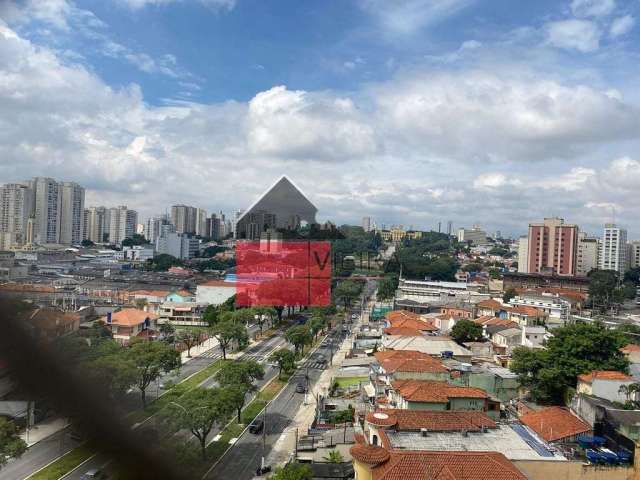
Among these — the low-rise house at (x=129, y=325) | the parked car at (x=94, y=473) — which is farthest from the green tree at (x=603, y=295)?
the parked car at (x=94, y=473)

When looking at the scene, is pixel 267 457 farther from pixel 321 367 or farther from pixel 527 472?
pixel 321 367

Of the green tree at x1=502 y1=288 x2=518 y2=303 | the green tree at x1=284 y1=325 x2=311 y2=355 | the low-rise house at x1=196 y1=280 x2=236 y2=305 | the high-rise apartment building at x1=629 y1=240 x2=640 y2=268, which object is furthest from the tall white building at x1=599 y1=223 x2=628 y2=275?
the green tree at x1=284 y1=325 x2=311 y2=355

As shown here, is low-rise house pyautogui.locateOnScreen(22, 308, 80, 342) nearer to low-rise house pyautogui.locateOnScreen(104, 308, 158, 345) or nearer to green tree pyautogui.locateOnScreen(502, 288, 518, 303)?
low-rise house pyautogui.locateOnScreen(104, 308, 158, 345)

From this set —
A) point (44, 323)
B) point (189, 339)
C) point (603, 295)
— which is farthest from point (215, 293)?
point (44, 323)

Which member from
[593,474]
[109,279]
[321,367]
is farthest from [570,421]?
[109,279]

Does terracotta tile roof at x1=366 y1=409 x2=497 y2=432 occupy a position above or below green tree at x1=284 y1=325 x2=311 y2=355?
above

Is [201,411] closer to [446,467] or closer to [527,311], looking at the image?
[446,467]

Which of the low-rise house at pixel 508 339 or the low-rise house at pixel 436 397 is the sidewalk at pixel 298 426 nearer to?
the low-rise house at pixel 436 397
